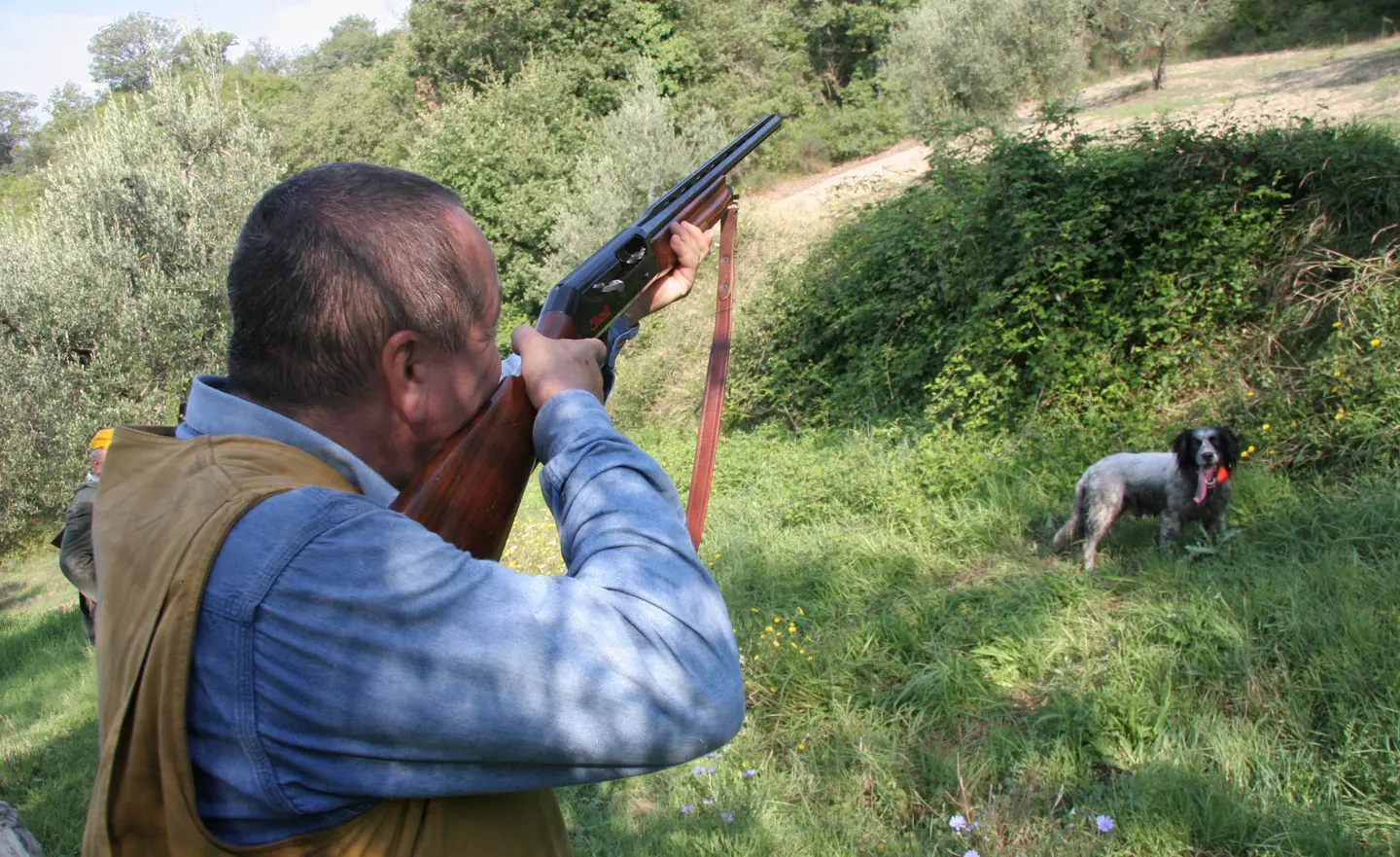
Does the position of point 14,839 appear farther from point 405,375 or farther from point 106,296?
point 106,296

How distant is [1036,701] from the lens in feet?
15.3

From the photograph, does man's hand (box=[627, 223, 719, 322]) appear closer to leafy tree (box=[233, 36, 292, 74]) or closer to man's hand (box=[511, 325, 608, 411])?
man's hand (box=[511, 325, 608, 411])

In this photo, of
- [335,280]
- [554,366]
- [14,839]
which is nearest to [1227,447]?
[554,366]

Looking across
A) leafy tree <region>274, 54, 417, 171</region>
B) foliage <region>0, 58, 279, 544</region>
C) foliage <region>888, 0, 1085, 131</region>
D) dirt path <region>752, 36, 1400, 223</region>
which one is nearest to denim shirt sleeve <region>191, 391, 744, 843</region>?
dirt path <region>752, 36, 1400, 223</region>

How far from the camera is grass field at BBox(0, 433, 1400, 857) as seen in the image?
3.74 meters

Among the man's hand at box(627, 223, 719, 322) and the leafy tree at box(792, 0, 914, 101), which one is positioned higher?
the leafy tree at box(792, 0, 914, 101)

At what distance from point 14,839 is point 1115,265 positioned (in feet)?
29.1

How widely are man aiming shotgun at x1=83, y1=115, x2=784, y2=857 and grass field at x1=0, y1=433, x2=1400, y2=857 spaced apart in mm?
3044

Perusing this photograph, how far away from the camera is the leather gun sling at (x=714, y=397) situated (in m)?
2.43

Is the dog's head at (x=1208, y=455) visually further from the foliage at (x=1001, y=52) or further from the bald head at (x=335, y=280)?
the foliage at (x=1001, y=52)

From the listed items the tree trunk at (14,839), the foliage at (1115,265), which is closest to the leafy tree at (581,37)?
the foliage at (1115,265)

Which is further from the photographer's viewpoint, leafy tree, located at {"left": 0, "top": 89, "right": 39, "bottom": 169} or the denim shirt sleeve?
leafy tree, located at {"left": 0, "top": 89, "right": 39, "bottom": 169}

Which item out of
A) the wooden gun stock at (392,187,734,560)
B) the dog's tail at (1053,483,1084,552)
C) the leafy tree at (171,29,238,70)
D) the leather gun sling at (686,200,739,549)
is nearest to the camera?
the wooden gun stock at (392,187,734,560)

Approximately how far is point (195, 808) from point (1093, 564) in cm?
584
